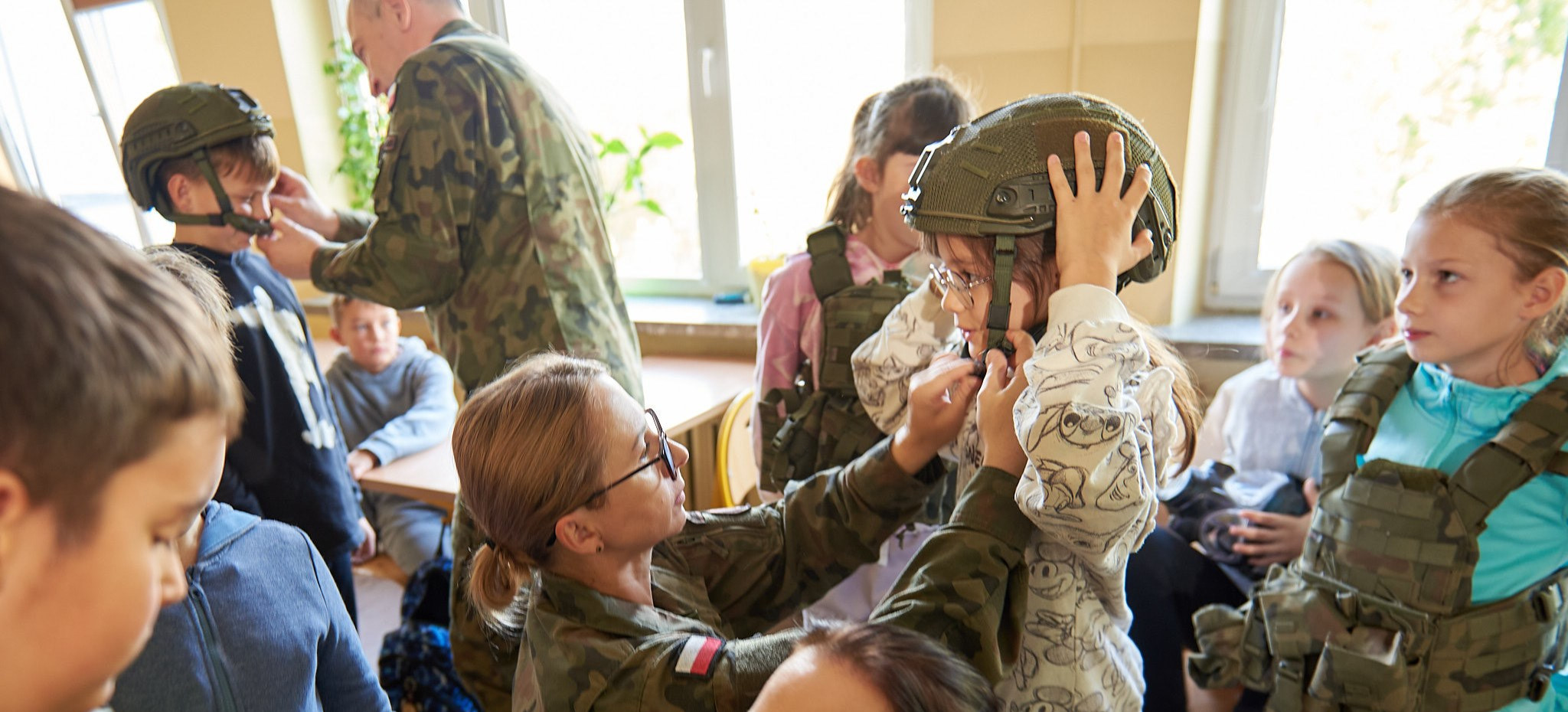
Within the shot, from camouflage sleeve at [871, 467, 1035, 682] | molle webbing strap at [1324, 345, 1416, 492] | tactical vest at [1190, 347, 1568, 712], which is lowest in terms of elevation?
tactical vest at [1190, 347, 1568, 712]

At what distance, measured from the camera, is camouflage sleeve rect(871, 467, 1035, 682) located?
2.92ft

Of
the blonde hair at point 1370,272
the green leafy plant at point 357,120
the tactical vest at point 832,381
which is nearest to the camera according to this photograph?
the tactical vest at point 832,381

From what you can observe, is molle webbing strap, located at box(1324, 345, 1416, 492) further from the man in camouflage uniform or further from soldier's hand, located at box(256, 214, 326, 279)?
soldier's hand, located at box(256, 214, 326, 279)

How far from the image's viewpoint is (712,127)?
3344 mm

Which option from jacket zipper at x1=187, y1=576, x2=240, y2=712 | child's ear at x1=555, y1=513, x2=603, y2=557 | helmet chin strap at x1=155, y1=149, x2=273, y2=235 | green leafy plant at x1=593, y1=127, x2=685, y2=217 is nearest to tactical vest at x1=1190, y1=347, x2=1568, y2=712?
child's ear at x1=555, y1=513, x2=603, y2=557

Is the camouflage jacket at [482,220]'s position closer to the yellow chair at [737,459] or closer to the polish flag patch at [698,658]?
the yellow chair at [737,459]

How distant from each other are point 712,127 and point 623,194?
54cm

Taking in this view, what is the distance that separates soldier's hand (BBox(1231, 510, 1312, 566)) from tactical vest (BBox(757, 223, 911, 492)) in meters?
0.89

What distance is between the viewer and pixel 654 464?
1.09 meters

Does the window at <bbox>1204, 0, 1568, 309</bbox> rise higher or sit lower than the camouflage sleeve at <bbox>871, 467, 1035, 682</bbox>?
higher

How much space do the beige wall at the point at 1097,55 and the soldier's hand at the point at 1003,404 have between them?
1.69 metres

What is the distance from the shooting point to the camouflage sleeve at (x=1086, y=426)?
832mm

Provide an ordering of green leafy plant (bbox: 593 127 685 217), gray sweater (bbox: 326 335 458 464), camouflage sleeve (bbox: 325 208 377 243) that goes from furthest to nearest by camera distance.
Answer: green leafy plant (bbox: 593 127 685 217) → gray sweater (bbox: 326 335 458 464) → camouflage sleeve (bbox: 325 208 377 243)

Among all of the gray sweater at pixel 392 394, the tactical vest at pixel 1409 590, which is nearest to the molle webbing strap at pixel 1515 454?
the tactical vest at pixel 1409 590
